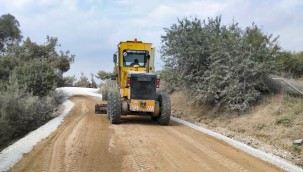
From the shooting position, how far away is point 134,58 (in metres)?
18.8

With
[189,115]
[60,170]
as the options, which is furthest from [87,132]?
[189,115]

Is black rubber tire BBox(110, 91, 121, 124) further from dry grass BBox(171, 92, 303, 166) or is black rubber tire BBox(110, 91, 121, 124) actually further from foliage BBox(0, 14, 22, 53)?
foliage BBox(0, 14, 22, 53)

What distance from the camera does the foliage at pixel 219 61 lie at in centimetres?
1766

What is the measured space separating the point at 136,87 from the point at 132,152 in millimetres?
6703

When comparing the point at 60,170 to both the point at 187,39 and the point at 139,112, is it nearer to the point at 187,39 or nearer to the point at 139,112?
the point at 139,112

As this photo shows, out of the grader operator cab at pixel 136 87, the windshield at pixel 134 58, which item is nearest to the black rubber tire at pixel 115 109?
the grader operator cab at pixel 136 87

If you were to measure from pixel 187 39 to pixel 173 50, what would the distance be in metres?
0.97

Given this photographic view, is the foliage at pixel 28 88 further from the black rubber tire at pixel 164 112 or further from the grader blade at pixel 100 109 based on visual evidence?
the black rubber tire at pixel 164 112

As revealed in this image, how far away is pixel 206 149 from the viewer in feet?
38.0

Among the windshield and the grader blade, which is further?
the grader blade

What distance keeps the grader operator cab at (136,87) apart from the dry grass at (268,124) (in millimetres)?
2199

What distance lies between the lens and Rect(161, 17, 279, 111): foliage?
17656 mm

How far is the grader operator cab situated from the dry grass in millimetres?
2199

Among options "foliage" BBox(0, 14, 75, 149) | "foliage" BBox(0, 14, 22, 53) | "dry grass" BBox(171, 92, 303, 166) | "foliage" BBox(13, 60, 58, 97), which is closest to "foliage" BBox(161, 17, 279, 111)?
"dry grass" BBox(171, 92, 303, 166)
